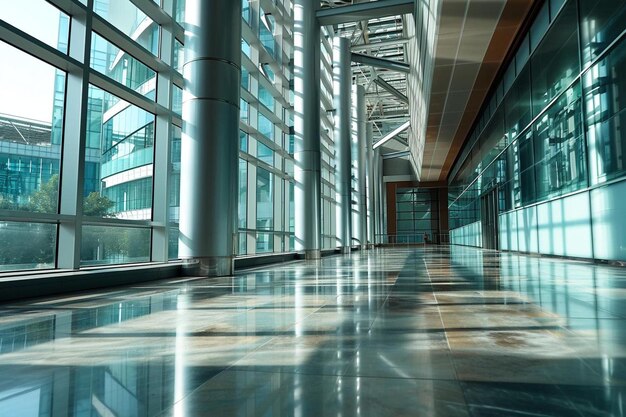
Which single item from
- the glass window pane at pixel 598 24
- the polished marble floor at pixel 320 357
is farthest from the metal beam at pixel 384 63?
the polished marble floor at pixel 320 357

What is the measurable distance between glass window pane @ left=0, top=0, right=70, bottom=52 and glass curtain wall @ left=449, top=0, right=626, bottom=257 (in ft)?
35.8

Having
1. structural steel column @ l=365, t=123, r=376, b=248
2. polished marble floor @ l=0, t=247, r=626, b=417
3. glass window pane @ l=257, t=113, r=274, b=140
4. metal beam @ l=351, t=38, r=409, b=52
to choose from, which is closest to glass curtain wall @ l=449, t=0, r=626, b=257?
polished marble floor @ l=0, t=247, r=626, b=417

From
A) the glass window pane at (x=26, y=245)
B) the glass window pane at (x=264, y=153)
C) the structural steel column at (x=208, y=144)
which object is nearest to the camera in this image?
the glass window pane at (x=26, y=245)

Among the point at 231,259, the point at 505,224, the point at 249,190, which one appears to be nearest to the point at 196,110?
the point at 231,259

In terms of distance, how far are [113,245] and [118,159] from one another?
1910 millimetres

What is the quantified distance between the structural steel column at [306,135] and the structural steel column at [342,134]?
8154mm

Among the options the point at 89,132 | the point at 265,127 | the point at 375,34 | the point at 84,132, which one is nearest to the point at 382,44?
the point at 375,34


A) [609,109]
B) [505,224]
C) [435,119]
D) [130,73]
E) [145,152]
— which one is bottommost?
[505,224]

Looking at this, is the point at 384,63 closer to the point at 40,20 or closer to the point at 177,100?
the point at 177,100

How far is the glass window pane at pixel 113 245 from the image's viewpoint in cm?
871

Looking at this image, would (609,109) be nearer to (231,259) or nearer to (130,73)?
(231,259)

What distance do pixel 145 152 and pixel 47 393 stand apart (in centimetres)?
946

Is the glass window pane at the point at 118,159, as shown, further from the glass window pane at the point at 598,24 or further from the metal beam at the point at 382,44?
the metal beam at the point at 382,44

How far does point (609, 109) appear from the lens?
386 inches
